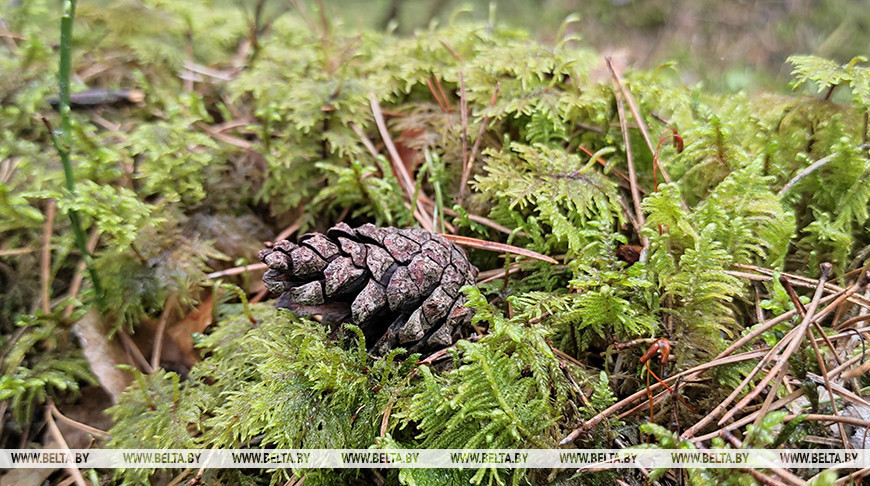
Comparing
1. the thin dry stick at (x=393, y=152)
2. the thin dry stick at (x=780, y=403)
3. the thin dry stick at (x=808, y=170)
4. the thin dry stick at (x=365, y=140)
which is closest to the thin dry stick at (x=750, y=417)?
the thin dry stick at (x=780, y=403)

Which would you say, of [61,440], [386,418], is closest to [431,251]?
[386,418]

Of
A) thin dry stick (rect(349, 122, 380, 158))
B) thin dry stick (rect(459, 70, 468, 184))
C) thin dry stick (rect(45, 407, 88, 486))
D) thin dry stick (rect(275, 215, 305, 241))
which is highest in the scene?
thin dry stick (rect(459, 70, 468, 184))

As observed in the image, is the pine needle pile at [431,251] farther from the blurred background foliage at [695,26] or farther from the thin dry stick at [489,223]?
the blurred background foliage at [695,26]

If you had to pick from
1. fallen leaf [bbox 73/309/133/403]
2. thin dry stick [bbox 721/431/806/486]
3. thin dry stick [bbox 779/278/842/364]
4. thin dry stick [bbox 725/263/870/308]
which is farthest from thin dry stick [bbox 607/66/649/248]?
fallen leaf [bbox 73/309/133/403]

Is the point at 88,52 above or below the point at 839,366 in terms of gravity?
above

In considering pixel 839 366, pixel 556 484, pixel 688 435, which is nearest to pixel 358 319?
pixel 556 484

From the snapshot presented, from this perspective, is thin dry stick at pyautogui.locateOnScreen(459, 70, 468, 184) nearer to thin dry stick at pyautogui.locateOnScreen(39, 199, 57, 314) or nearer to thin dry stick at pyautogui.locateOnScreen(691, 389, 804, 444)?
thin dry stick at pyautogui.locateOnScreen(691, 389, 804, 444)

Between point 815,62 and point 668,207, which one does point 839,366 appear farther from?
point 815,62
